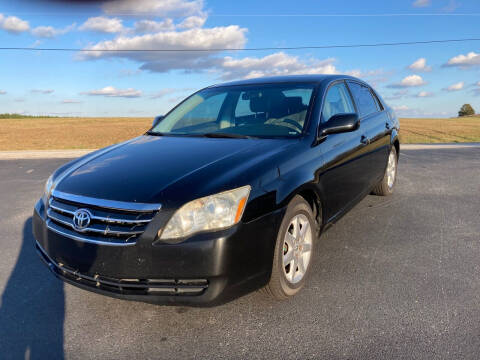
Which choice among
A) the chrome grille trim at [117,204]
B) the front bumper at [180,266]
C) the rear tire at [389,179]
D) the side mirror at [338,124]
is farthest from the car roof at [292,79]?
the chrome grille trim at [117,204]

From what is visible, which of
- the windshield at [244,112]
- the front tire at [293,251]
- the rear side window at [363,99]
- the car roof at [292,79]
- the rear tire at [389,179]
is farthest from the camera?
the rear tire at [389,179]

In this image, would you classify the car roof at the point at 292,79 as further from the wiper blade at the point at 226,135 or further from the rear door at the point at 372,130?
the wiper blade at the point at 226,135

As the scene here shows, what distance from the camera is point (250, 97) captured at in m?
3.99

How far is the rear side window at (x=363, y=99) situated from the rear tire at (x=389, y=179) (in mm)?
800

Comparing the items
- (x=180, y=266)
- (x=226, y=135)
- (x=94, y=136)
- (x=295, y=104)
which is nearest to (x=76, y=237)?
(x=180, y=266)

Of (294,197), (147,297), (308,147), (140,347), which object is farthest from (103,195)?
(308,147)

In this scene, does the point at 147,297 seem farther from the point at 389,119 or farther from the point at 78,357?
the point at 389,119

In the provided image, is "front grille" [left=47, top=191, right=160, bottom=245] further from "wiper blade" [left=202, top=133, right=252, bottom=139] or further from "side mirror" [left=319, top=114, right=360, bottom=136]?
"side mirror" [left=319, top=114, right=360, bottom=136]

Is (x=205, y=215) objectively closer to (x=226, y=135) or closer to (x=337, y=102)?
(x=226, y=135)

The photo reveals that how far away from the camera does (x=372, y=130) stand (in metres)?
4.59

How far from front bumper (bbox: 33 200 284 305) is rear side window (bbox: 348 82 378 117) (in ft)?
8.66

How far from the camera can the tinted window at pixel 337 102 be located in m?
3.67

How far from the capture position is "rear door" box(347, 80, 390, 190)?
436 centimetres

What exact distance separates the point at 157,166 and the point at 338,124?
4.97 ft
